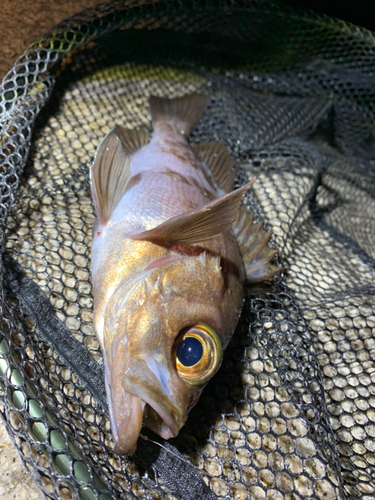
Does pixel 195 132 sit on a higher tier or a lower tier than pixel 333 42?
lower

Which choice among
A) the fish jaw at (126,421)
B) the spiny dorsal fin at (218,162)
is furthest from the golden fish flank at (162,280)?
the spiny dorsal fin at (218,162)

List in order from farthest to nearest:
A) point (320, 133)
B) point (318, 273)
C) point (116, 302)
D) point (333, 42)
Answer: point (320, 133), point (333, 42), point (318, 273), point (116, 302)

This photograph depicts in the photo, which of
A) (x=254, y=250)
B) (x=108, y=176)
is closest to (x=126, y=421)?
(x=254, y=250)

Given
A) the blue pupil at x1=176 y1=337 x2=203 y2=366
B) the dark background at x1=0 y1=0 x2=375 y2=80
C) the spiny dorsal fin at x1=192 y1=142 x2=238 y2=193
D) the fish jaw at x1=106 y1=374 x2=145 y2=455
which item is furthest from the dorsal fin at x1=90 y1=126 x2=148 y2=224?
the dark background at x1=0 y1=0 x2=375 y2=80

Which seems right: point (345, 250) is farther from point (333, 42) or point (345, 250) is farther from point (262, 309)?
point (333, 42)

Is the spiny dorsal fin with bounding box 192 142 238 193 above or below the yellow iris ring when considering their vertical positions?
above

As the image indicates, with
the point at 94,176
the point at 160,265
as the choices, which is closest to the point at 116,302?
the point at 160,265

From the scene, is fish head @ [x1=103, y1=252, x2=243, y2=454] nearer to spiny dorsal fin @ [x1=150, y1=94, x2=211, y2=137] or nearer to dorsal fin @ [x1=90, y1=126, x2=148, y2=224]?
dorsal fin @ [x1=90, y1=126, x2=148, y2=224]
